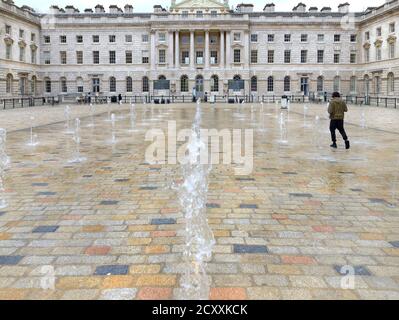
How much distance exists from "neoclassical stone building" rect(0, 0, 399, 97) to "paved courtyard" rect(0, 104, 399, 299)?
5784 cm

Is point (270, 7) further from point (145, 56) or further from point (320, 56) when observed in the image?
point (145, 56)

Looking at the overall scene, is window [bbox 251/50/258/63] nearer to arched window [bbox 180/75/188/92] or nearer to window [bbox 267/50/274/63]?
window [bbox 267/50/274/63]

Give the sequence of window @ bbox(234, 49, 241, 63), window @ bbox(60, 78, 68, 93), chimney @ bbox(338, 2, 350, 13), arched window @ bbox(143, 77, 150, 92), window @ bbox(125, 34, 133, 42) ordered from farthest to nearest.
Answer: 1. chimney @ bbox(338, 2, 350, 13)
2. window @ bbox(60, 78, 68, 93)
3. arched window @ bbox(143, 77, 150, 92)
4. window @ bbox(125, 34, 133, 42)
5. window @ bbox(234, 49, 241, 63)

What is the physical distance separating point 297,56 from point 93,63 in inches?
1247

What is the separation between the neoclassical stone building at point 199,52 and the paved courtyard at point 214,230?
190 ft

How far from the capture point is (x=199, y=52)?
69.2 meters

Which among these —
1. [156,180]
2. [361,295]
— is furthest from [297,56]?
[361,295]

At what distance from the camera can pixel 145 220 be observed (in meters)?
6.23

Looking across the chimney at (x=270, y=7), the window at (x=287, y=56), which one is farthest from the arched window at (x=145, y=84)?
the chimney at (x=270, y=7)

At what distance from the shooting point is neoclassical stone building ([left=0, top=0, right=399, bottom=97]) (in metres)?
67.2

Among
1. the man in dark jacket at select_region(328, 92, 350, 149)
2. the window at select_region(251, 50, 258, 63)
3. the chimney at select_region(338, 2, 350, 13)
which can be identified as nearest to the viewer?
the man in dark jacket at select_region(328, 92, 350, 149)

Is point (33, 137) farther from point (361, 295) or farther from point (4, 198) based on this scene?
point (361, 295)

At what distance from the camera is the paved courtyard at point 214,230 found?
416 cm

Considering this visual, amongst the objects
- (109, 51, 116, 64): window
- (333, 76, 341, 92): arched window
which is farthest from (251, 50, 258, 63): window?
(109, 51, 116, 64): window
